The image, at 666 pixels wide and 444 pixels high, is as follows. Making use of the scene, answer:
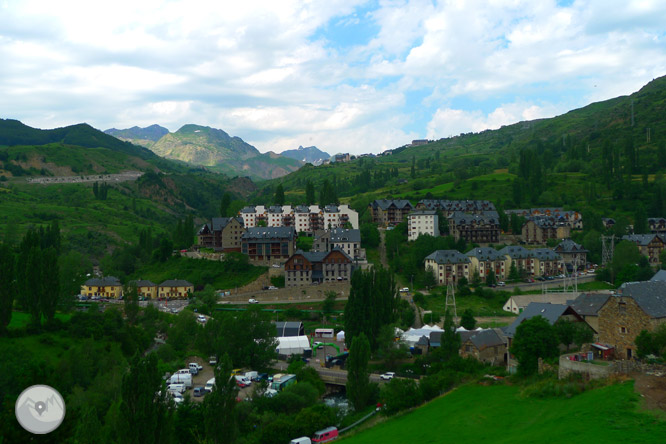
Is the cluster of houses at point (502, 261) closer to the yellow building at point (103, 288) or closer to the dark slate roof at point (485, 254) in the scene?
the dark slate roof at point (485, 254)


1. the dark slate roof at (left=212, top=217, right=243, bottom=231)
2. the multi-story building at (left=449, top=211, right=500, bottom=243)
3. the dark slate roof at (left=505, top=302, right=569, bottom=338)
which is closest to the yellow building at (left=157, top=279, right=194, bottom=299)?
the dark slate roof at (left=212, top=217, right=243, bottom=231)

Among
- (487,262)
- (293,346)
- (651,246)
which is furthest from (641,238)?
(293,346)

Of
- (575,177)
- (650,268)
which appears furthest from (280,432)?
(575,177)

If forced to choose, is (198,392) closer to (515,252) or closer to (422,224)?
(515,252)

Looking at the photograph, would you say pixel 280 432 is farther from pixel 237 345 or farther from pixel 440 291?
pixel 440 291

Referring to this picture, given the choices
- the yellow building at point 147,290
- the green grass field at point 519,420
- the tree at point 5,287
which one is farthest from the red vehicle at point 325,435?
the yellow building at point 147,290

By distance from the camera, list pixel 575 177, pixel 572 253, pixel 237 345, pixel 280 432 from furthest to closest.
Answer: pixel 575 177
pixel 572 253
pixel 237 345
pixel 280 432

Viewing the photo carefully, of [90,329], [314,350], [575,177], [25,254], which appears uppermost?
[575,177]
